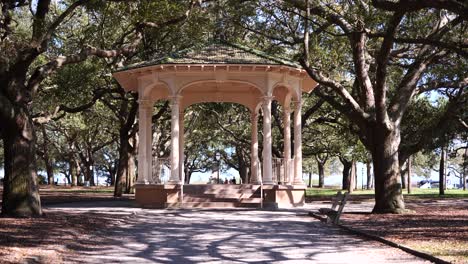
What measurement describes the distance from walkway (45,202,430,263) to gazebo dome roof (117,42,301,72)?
7403 millimetres

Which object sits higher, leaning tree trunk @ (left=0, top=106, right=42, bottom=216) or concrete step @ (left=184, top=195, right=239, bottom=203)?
leaning tree trunk @ (left=0, top=106, right=42, bottom=216)

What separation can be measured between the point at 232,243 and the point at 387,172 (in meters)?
9.17

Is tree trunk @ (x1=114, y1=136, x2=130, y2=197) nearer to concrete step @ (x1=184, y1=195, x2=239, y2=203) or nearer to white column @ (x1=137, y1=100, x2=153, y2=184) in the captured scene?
white column @ (x1=137, y1=100, x2=153, y2=184)

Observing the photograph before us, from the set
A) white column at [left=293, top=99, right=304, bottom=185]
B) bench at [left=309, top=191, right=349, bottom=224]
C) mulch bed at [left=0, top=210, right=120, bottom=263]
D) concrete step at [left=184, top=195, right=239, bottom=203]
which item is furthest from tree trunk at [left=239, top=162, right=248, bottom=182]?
mulch bed at [left=0, top=210, right=120, bottom=263]

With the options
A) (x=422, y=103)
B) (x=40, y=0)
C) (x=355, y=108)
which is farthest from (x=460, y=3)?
(x=422, y=103)

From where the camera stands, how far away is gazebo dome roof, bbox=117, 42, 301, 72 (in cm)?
2270

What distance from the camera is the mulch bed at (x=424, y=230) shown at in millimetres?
10203

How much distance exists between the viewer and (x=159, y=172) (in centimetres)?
2555

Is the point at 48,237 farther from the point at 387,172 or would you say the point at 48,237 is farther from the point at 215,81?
the point at 215,81

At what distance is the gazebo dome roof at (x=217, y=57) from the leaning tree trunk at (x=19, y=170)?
7634mm

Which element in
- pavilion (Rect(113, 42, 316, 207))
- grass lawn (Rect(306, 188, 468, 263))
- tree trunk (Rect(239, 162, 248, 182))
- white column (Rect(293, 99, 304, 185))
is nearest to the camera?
grass lawn (Rect(306, 188, 468, 263))

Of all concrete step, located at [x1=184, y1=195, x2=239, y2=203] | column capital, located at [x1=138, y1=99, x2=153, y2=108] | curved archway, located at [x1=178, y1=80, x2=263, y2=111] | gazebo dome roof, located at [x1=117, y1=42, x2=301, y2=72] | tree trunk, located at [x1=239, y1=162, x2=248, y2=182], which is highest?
gazebo dome roof, located at [x1=117, y1=42, x2=301, y2=72]

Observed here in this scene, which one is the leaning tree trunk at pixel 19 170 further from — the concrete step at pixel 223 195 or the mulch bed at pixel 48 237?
the concrete step at pixel 223 195

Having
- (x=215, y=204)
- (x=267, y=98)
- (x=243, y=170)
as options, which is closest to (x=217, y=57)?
(x=267, y=98)
